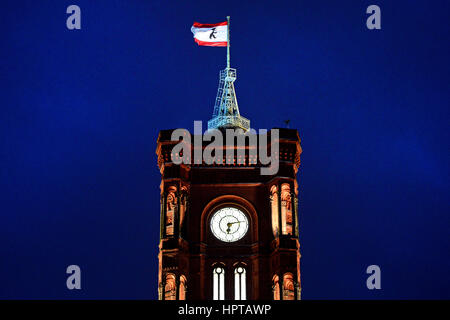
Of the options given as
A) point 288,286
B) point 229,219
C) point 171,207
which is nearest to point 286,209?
point 229,219

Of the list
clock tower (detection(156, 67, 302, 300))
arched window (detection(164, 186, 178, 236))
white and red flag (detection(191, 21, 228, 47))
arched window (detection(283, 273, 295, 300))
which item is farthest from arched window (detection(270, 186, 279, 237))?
white and red flag (detection(191, 21, 228, 47))

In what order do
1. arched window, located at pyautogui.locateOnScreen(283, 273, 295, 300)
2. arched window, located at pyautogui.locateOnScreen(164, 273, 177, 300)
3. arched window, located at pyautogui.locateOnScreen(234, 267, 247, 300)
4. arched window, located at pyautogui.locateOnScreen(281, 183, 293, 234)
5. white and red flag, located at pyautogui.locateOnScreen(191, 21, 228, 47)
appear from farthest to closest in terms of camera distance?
white and red flag, located at pyautogui.locateOnScreen(191, 21, 228, 47)
arched window, located at pyautogui.locateOnScreen(281, 183, 293, 234)
arched window, located at pyautogui.locateOnScreen(234, 267, 247, 300)
arched window, located at pyautogui.locateOnScreen(164, 273, 177, 300)
arched window, located at pyautogui.locateOnScreen(283, 273, 295, 300)

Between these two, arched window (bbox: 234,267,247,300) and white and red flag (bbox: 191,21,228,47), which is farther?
white and red flag (bbox: 191,21,228,47)

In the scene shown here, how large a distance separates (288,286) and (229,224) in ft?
25.1

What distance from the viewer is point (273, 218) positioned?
76.1m

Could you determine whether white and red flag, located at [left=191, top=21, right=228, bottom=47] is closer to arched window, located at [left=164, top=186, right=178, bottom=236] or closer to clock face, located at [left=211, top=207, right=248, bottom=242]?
arched window, located at [left=164, top=186, right=178, bottom=236]

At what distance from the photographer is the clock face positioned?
251 feet

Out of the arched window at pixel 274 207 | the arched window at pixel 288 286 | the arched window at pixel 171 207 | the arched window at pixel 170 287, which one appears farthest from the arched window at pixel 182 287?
the arched window at pixel 274 207

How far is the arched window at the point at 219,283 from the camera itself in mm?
73812

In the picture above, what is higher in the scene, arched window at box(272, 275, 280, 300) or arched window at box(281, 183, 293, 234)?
arched window at box(281, 183, 293, 234)

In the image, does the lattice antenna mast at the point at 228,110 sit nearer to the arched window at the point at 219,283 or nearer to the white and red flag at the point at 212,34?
the white and red flag at the point at 212,34

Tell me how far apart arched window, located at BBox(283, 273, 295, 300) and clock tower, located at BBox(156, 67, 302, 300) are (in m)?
0.08

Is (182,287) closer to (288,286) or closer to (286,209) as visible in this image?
(288,286)
